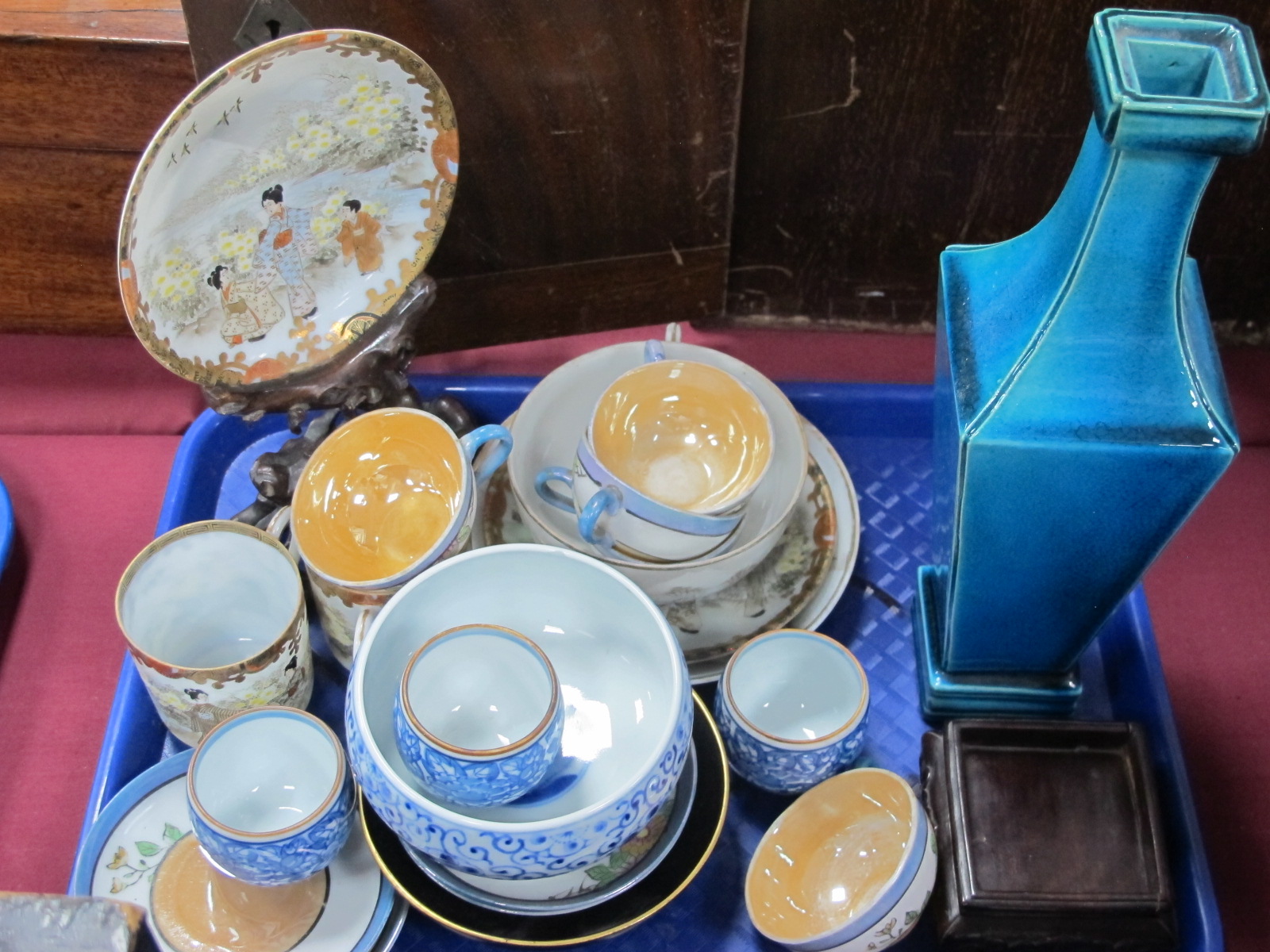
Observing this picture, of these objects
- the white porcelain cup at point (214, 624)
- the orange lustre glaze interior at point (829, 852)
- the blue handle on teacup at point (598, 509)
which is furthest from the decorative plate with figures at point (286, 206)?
the orange lustre glaze interior at point (829, 852)

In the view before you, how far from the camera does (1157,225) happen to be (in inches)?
20.6

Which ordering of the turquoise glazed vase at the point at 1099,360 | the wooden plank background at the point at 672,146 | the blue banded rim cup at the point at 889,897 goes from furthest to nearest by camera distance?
1. the wooden plank background at the point at 672,146
2. the blue banded rim cup at the point at 889,897
3. the turquoise glazed vase at the point at 1099,360

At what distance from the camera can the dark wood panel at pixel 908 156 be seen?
2.86ft

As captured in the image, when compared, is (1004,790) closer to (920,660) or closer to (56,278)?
(920,660)

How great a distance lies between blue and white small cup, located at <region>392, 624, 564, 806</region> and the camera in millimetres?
578

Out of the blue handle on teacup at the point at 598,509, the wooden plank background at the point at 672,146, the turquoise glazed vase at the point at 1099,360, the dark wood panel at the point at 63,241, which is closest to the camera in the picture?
the turquoise glazed vase at the point at 1099,360

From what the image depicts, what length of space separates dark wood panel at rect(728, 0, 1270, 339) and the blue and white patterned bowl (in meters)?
0.44

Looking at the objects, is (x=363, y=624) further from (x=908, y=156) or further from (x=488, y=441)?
(x=908, y=156)

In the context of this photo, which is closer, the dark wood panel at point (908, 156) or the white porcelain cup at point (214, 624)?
the white porcelain cup at point (214, 624)

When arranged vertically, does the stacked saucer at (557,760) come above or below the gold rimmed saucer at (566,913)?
above

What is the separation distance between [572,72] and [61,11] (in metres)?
0.40

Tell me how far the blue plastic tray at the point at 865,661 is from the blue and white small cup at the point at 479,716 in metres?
0.12

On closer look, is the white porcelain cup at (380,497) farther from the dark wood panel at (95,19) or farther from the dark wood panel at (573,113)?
the dark wood panel at (95,19)

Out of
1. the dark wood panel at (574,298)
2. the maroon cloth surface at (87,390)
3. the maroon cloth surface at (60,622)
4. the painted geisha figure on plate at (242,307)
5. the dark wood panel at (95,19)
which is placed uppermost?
the dark wood panel at (95,19)
